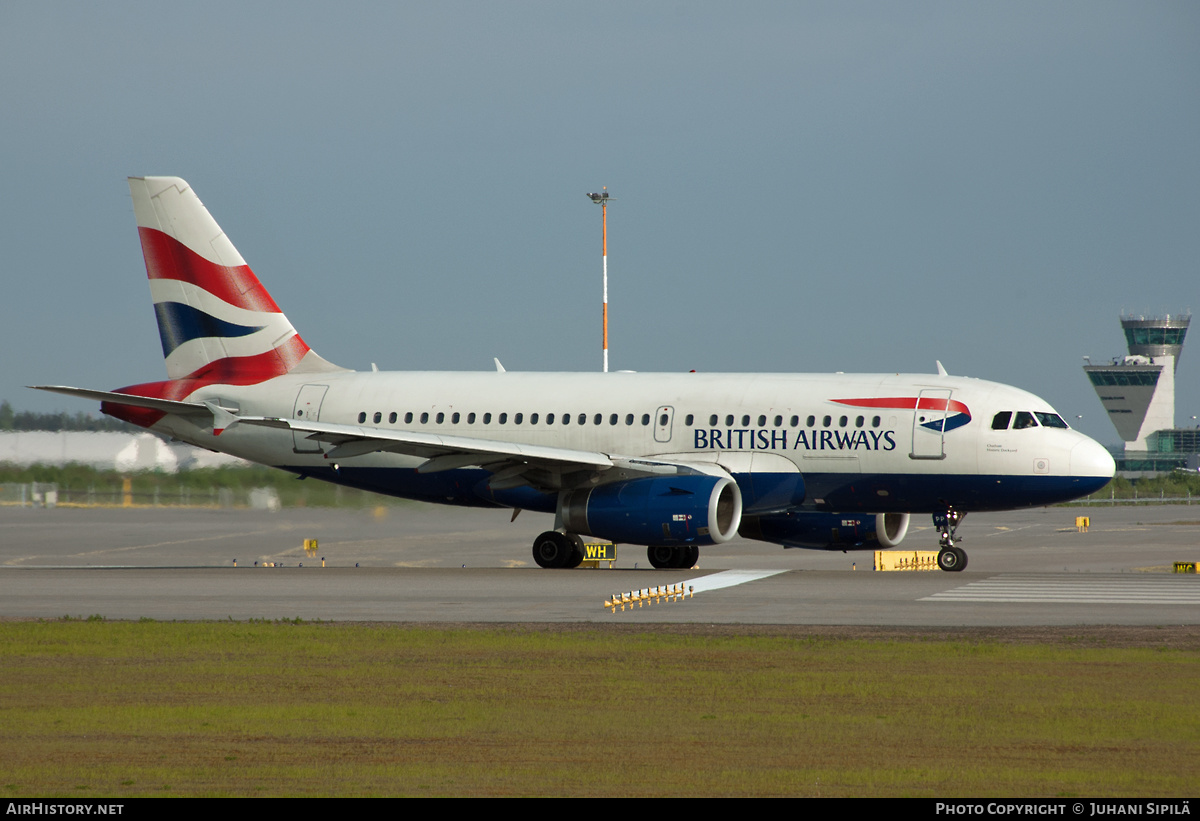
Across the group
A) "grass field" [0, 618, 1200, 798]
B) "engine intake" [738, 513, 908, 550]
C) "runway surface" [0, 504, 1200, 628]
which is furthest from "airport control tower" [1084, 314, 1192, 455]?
"grass field" [0, 618, 1200, 798]

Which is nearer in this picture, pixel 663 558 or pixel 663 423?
pixel 663 423

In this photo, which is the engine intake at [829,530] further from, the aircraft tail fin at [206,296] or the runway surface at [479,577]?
the aircraft tail fin at [206,296]

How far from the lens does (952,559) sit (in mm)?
28734

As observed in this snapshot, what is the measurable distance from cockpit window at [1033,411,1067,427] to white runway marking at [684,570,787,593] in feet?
19.9

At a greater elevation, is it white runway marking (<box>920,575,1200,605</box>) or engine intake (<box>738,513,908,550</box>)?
engine intake (<box>738,513,908,550</box>)

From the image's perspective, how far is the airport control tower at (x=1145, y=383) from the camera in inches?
6693

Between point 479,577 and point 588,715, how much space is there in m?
15.3

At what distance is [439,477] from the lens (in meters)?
32.1

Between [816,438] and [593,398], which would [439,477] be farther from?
[816,438]

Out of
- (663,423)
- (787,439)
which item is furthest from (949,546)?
(663,423)

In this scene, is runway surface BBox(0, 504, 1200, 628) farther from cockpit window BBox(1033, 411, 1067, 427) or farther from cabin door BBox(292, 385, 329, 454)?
cabin door BBox(292, 385, 329, 454)

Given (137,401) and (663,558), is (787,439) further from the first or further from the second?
(137,401)

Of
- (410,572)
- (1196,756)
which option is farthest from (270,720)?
(410,572)

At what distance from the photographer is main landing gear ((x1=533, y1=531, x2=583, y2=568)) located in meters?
30.0
